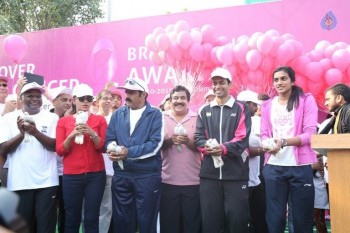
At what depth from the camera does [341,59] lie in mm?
6488

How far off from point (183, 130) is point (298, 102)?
3.61 ft

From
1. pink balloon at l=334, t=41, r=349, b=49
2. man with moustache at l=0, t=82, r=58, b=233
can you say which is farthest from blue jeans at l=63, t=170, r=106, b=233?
pink balloon at l=334, t=41, r=349, b=49

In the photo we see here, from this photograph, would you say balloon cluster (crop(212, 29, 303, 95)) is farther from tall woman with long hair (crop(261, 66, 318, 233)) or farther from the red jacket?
the red jacket

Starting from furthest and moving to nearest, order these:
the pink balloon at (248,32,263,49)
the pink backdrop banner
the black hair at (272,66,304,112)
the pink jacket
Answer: the pink balloon at (248,32,263,49)
the pink backdrop banner
the black hair at (272,66,304,112)
the pink jacket

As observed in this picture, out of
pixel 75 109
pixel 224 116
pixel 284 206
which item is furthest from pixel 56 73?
pixel 284 206

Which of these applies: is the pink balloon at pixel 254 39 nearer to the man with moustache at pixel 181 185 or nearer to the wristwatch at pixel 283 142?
the man with moustache at pixel 181 185

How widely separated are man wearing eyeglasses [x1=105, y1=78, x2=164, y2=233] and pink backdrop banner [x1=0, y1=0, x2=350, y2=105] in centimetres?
331

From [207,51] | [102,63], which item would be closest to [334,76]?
[207,51]

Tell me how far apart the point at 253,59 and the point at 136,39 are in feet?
8.20

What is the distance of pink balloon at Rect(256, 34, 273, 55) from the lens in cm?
691

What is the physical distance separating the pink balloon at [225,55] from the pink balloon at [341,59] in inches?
64.3

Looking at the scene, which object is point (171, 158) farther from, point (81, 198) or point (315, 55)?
point (315, 55)

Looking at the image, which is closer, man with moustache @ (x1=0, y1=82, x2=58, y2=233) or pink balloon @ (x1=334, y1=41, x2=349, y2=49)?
man with moustache @ (x1=0, y1=82, x2=58, y2=233)

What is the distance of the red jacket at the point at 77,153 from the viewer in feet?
14.5
